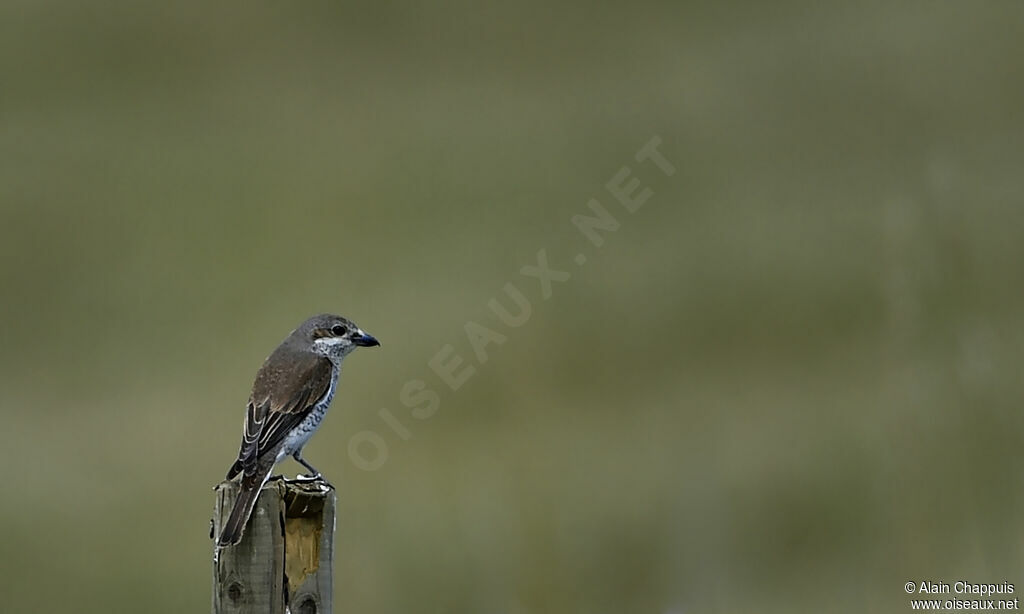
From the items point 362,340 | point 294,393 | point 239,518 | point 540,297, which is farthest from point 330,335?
point 540,297

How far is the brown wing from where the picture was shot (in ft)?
22.7

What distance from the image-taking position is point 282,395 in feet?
23.9

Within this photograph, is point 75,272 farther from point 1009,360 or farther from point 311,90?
point 1009,360

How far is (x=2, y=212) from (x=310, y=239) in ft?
16.9

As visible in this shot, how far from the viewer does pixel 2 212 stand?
19.5m

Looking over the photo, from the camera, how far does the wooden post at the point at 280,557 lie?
4.93 metres

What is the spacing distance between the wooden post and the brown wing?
1.49 m

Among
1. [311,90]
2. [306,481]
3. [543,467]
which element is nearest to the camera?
[306,481]

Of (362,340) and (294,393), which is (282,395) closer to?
(294,393)

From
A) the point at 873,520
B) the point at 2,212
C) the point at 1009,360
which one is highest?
the point at 2,212

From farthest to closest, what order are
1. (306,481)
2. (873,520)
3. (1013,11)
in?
(1013,11), (873,520), (306,481)

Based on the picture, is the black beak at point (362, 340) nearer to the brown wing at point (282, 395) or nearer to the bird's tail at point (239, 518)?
the brown wing at point (282, 395)

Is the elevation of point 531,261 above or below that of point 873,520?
above

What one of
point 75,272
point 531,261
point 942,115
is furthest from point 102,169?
point 942,115
